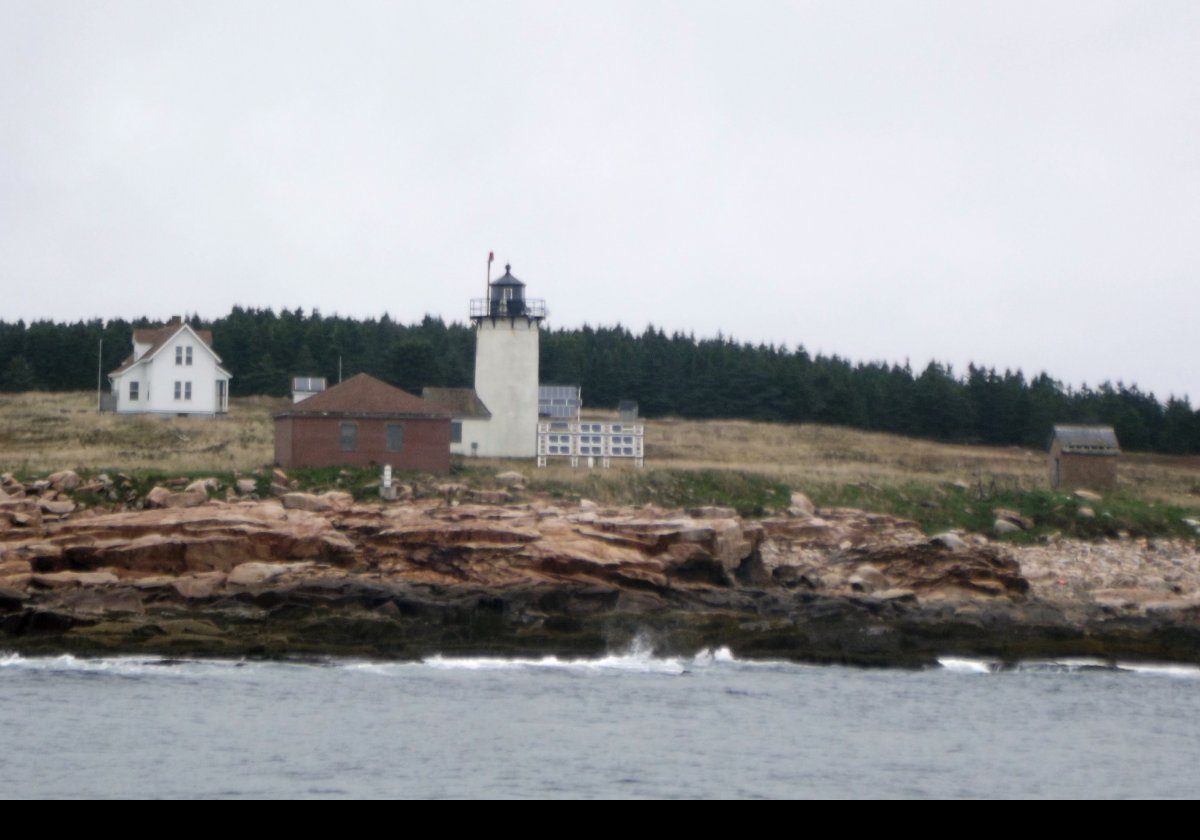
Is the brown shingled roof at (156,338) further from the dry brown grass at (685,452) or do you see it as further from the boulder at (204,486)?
the boulder at (204,486)

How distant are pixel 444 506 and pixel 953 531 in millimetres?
14869

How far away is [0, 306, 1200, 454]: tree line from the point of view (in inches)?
3054

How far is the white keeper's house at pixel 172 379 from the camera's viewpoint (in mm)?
60938

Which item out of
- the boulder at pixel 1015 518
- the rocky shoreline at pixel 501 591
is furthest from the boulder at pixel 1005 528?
the rocky shoreline at pixel 501 591

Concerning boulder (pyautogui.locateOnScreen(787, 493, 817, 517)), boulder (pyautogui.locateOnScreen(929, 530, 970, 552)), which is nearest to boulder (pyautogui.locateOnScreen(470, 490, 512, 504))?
boulder (pyautogui.locateOnScreen(787, 493, 817, 517))

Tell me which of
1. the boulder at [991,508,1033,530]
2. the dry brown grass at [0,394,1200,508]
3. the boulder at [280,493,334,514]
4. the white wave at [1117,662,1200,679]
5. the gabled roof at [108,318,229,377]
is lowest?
the white wave at [1117,662,1200,679]

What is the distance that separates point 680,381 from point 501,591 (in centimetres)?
5620

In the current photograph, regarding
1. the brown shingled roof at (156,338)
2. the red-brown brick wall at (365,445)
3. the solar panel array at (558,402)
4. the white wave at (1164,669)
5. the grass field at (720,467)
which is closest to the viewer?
the white wave at (1164,669)

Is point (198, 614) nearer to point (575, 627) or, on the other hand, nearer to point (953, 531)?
point (575, 627)

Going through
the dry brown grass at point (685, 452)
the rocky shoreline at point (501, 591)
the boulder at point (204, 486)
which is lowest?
the rocky shoreline at point (501, 591)

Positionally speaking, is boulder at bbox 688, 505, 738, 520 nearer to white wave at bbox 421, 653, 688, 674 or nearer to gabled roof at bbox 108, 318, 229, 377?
white wave at bbox 421, 653, 688, 674

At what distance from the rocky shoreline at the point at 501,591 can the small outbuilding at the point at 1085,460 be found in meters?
12.5

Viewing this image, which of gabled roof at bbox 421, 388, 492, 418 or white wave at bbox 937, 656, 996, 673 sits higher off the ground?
gabled roof at bbox 421, 388, 492, 418

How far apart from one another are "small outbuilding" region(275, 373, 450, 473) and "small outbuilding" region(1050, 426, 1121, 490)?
2098cm
